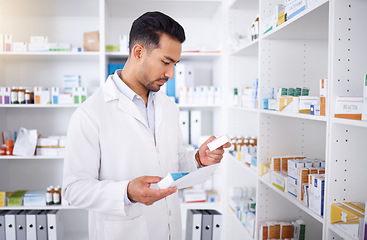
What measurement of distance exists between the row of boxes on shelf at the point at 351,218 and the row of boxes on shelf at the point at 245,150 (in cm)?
98

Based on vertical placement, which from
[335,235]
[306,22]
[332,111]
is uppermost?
[306,22]

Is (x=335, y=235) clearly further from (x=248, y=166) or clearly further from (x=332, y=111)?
(x=248, y=166)

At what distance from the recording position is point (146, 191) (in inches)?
48.1

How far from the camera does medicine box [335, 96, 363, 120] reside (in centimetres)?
117

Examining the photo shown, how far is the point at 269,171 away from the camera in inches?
78.7

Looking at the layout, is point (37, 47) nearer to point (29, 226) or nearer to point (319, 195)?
point (29, 226)

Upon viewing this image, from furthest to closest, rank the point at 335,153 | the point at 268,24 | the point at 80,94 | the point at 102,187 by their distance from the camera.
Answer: the point at 80,94 → the point at 268,24 → the point at 102,187 → the point at 335,153

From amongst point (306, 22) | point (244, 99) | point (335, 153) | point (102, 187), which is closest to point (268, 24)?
point (306, 22)

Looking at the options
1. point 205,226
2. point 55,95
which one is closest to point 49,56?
point 55,95

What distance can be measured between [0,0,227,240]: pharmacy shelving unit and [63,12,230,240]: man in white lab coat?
156 centimetres

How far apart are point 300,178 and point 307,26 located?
2.68 feet

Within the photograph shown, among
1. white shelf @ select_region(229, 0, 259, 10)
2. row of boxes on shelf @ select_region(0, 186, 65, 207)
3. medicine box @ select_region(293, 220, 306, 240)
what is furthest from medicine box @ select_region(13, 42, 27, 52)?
medicine box @ select_region(293, 220, 306, 240)

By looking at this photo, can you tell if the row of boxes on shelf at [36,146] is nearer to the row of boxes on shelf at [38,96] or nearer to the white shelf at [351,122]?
the row of boxes on shelf at [38,96]

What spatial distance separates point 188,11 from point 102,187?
237cm
